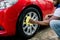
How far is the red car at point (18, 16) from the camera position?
4.96 meters

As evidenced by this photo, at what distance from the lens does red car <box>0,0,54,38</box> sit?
4957 millimetres

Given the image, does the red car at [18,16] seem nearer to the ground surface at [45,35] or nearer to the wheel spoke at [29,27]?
the wheel spoke at [29,27]

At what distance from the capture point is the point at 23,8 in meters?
5.20

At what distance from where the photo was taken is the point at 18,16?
16.8 ft

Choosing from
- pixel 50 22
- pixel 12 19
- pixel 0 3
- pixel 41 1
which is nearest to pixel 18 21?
pixel 12 19

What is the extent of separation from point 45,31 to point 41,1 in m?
0.79

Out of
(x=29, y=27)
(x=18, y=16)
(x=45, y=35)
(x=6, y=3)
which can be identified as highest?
(x=6, y=3)

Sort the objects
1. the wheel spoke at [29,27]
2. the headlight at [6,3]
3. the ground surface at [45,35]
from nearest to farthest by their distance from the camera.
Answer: the headlight at [6,3], the wheel spoke at [29,27], the ground surface at [45,35]

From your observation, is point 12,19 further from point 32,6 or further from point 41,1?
point 41,1

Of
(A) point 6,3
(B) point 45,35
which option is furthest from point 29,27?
(A) point 6,3

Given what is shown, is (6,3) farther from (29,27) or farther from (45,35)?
(45,35)

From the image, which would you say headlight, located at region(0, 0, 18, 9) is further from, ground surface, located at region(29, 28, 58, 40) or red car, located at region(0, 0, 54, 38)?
ground surface, located at region(29, 28, 58, 40)

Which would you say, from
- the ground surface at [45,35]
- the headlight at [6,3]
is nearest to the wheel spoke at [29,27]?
the ground surface at [45,35]

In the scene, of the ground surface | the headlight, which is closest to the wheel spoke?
the ground surface
